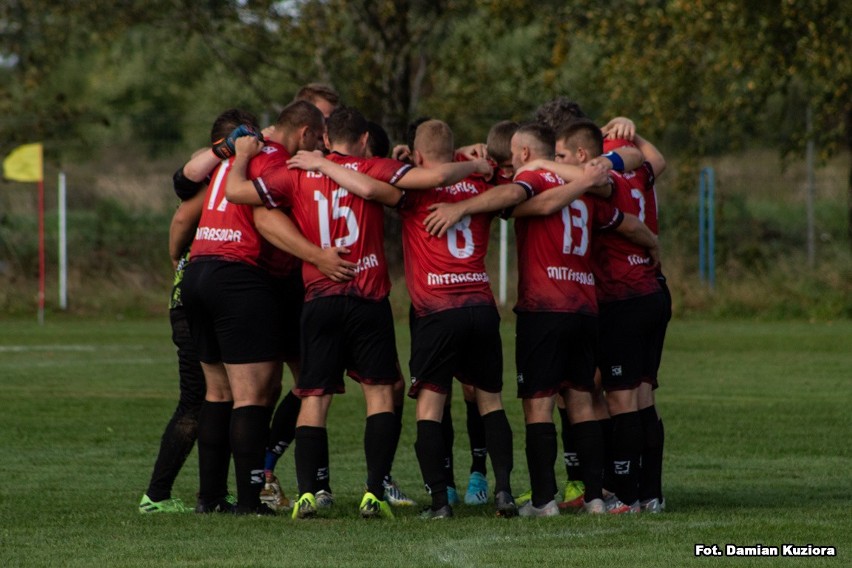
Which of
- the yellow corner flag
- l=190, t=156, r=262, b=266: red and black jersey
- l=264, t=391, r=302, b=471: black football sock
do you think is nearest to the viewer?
l=190, t=156, r=262, b=266: red and black jersey

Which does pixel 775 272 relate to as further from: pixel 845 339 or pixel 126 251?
pixel 126 251

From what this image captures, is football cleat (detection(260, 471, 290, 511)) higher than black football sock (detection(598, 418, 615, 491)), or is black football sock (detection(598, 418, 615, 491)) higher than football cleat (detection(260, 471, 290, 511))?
black football sock (detection(598, 418, 615, 491))

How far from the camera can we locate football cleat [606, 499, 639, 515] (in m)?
7.67

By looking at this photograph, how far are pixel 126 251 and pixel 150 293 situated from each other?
148cm

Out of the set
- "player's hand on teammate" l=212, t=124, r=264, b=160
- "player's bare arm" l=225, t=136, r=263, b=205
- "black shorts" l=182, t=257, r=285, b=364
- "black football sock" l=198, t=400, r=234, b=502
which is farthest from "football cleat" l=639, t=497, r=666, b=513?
"player's hand on teammate" l=212, t=124, r=264, b=160

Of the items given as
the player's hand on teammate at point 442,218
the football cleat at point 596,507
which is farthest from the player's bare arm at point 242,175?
the football cleat at point 596,507

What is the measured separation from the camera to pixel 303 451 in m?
7.44

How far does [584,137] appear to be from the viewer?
794cm

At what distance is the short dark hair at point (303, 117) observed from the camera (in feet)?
25.4

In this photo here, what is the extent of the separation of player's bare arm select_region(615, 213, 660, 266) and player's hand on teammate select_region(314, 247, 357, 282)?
4.94ft

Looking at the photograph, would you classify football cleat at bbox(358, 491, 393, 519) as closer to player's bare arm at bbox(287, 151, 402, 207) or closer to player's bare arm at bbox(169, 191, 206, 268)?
player's bare arm at bbox(287, 151, 402, 207)

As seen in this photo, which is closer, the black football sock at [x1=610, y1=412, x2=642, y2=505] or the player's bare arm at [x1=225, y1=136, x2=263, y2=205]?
the player's bare arm at [x1=225, y1=136, x2=263, y2=205]

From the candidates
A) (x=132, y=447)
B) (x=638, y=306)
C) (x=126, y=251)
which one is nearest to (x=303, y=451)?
(x=638, y=306)

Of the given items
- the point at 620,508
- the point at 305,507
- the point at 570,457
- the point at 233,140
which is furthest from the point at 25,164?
the point at 620,508
